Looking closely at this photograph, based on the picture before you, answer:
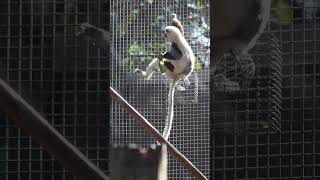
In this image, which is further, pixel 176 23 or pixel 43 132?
pixel 176 23

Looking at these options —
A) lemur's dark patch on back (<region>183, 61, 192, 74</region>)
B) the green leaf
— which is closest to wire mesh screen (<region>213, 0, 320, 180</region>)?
lemur's dark patch on back (<region>183, 61, 192, 74</region>)

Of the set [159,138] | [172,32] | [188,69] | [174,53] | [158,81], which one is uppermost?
[172,32]

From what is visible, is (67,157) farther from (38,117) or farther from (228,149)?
(228,149)

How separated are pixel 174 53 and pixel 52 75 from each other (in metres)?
1.05

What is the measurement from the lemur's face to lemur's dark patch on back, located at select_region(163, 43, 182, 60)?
62 mm

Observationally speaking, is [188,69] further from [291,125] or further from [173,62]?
[291,125]

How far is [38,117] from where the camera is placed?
5.68m

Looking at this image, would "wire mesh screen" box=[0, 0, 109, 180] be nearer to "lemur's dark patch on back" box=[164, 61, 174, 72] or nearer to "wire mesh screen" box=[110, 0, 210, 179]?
"wire mesh screen" box=[110, 0, 210, 179]

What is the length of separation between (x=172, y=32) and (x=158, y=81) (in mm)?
437

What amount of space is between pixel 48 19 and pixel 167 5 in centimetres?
101

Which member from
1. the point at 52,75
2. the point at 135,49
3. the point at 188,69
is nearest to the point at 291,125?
the point at 188,69

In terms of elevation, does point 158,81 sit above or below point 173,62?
below

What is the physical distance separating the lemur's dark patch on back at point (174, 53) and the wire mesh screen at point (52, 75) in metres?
0.54

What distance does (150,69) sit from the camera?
586 cm
